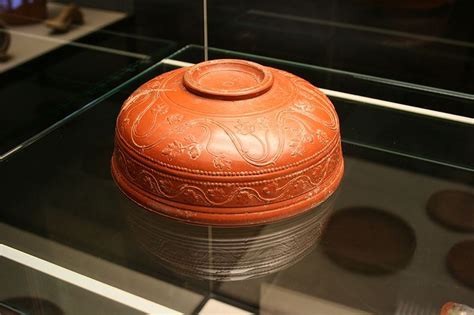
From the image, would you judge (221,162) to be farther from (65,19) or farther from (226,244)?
(65,19)

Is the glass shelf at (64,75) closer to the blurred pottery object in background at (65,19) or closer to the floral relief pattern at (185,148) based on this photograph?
the blurred pottery object in background at (65,19)

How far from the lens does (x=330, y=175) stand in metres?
1.25

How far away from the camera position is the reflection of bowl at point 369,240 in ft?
3.77

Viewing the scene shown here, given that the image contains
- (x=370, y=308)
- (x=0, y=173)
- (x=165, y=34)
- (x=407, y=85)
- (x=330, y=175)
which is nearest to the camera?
(x=370, y=308)

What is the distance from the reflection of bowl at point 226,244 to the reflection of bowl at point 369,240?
4cm

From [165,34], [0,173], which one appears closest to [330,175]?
[0,173]

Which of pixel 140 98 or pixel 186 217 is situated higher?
pixel 140 98

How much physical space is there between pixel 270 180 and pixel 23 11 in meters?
1.20

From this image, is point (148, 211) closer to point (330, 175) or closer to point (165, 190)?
point (165, 190)

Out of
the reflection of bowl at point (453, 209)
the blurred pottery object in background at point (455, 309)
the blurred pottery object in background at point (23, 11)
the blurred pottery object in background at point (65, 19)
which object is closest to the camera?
the blurred pottery object in background at point (455, 309)

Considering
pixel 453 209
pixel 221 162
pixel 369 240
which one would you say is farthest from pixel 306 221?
pixel 453 209

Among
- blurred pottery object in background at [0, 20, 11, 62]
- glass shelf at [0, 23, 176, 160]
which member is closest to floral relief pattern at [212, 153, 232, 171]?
glass shelf at [0, 23, 176, 160]

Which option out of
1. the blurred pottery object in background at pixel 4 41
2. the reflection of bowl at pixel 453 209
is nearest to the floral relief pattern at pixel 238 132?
the reflection of bowl at pixel 453 209

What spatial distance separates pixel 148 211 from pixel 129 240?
68mm
